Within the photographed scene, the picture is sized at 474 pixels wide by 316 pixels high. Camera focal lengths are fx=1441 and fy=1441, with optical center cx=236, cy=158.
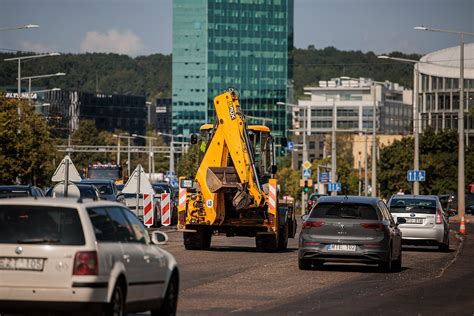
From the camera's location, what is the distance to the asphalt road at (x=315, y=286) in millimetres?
18891

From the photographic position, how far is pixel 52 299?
13875 mm

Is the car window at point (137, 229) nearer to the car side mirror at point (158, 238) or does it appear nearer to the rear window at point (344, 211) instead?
the car side mirror at point (158, 238)

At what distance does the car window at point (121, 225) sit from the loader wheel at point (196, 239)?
764 inches

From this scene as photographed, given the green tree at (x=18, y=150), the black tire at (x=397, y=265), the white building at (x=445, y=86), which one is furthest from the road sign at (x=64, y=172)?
the white building at (x=445, y=86)

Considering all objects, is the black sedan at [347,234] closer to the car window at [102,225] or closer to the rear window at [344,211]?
the rear window at [344,211]

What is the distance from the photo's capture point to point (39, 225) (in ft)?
47.0

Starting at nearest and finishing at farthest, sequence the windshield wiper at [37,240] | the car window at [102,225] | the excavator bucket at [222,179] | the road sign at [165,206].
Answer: the windshield wiper at [37,240], the car window at [102,225], the excavator bucket at [222,179], the road sign at [165,206]

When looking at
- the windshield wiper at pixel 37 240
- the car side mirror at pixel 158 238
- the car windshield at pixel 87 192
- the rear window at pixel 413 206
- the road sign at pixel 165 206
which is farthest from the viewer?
the car windshield at pixel 87 192

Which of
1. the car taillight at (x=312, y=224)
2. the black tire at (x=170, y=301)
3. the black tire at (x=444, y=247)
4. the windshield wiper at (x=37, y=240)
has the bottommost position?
the black tire at (x=444, y=247)

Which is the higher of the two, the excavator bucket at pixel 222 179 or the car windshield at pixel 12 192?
the excavator bucket at pixel 222 179

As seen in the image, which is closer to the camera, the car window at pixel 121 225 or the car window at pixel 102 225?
the car window at pixel 102 225

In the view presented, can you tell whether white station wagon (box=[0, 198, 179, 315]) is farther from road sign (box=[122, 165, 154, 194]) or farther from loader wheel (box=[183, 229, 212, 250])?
road sign (box=[122, 165, 154, 194])

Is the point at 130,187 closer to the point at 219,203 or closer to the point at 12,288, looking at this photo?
the point at 219,203

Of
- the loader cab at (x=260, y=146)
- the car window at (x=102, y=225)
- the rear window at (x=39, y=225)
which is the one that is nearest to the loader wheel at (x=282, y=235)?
the loader cab at (x=260, y=146)
